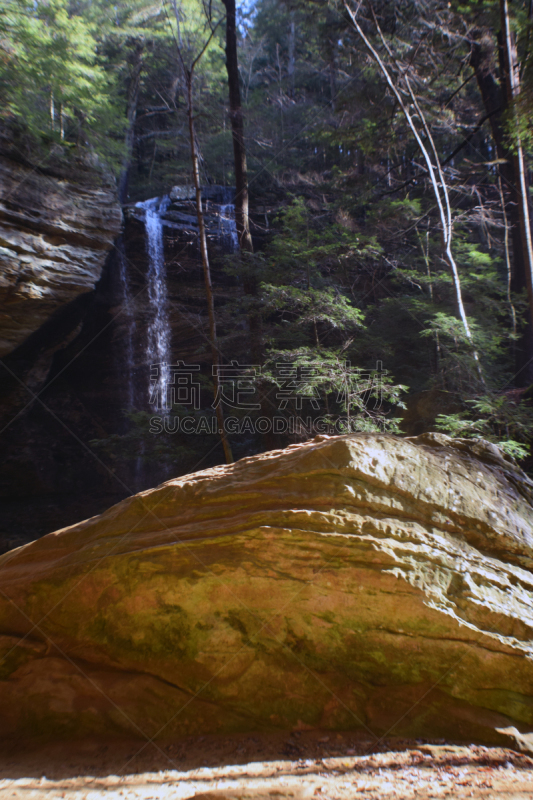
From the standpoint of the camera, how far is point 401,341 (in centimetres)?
998

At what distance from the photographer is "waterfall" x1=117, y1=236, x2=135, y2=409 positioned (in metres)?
12.5

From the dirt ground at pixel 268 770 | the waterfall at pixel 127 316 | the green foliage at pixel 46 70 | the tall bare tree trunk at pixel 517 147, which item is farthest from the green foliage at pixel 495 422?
the green foliage at pixel 46 70

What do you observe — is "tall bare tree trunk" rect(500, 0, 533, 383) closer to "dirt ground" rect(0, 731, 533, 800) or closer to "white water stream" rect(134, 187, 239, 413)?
"dirt ground" rect(0, 731, 533, 800)

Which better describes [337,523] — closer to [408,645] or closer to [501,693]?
[408,645]

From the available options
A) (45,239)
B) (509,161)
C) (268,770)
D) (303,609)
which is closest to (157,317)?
(45,239)

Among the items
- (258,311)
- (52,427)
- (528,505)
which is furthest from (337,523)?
(52,427)

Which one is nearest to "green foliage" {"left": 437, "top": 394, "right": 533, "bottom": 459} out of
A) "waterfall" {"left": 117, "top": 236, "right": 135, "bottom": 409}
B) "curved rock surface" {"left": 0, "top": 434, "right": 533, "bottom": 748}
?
"curved rock surface" {"left": 0, "top": 434, "right": 533, "bottom": 748}

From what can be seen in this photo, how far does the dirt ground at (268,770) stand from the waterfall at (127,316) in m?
10.6

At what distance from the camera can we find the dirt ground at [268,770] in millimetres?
1935

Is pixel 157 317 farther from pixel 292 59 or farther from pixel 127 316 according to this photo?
pixel 292 59

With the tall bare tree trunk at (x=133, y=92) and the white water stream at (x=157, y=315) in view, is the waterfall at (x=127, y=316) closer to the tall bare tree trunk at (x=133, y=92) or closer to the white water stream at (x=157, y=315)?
the white water stream at (x=157, y=315)

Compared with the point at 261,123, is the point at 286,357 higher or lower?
lower

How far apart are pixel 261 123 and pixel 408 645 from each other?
17.5 meters

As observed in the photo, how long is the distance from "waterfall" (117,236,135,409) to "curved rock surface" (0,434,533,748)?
986 centimetres
